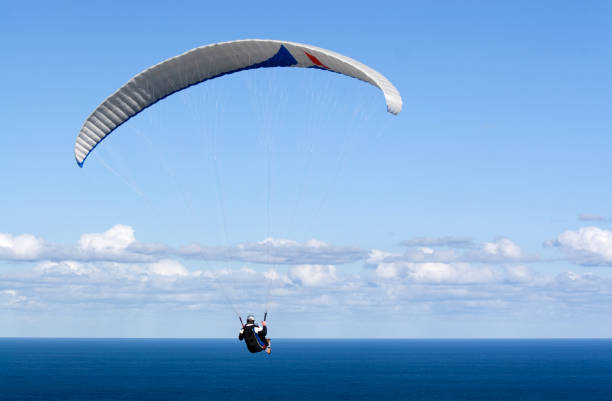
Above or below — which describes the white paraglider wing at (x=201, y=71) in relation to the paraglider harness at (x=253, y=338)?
above

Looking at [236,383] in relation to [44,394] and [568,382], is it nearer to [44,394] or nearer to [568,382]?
[44,394]

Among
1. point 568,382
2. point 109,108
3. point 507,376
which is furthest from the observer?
point 507,376

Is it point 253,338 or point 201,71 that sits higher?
point 201,71

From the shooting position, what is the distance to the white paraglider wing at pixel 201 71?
21688 millimetres

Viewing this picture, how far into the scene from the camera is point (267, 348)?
21.6 meters

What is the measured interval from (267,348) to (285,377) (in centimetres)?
10435

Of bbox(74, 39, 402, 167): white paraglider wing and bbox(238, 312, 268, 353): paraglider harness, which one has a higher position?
bbox(74, 39, 402, 167): white paraglider wing

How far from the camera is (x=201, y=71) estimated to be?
77.4 ft

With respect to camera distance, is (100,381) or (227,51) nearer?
(227,51)

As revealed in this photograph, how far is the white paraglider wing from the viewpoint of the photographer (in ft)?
71.2

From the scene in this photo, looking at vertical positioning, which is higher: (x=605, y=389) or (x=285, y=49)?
(x=285, y=49)

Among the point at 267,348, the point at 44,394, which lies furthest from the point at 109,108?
the point at 44,394

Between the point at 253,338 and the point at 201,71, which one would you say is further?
the point at 201,71

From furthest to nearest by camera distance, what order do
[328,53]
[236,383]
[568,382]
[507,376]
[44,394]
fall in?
[507,376], [568,382], [236,383], [44,394], [328,53]
